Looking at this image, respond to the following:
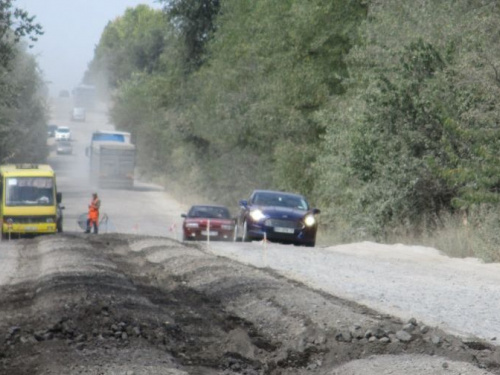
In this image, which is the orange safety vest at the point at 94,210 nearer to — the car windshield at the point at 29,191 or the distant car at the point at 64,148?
the car windshield at the point at 29,191

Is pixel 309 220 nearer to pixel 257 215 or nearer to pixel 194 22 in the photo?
pixel 257 215

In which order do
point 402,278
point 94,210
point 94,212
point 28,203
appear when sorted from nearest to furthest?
point 402,278
point 94,210
point 94,212
point 28,203

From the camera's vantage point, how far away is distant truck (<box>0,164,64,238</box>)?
43562mm

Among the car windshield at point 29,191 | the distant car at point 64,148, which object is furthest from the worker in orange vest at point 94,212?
the distant car at point 64,148

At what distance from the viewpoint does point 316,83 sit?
48.3 m

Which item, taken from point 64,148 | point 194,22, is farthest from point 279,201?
point 64,148

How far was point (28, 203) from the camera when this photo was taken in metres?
43.8

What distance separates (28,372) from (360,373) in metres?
3.01

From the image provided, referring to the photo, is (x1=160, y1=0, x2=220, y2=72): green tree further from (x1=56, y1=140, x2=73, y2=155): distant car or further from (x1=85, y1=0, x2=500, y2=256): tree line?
(x1=56, y1=140, x2=73, y2=155): distant car

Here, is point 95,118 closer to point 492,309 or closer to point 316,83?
point 316,83

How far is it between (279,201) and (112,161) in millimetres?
50234

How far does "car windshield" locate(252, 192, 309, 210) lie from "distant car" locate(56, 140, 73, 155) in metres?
95.5

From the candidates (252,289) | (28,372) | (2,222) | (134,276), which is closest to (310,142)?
(2,222)

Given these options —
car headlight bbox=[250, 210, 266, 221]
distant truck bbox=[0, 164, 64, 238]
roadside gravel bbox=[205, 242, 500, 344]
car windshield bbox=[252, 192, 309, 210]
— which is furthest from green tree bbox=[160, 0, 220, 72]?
roadside gravel bbox=[205, 242, 500, 344]
